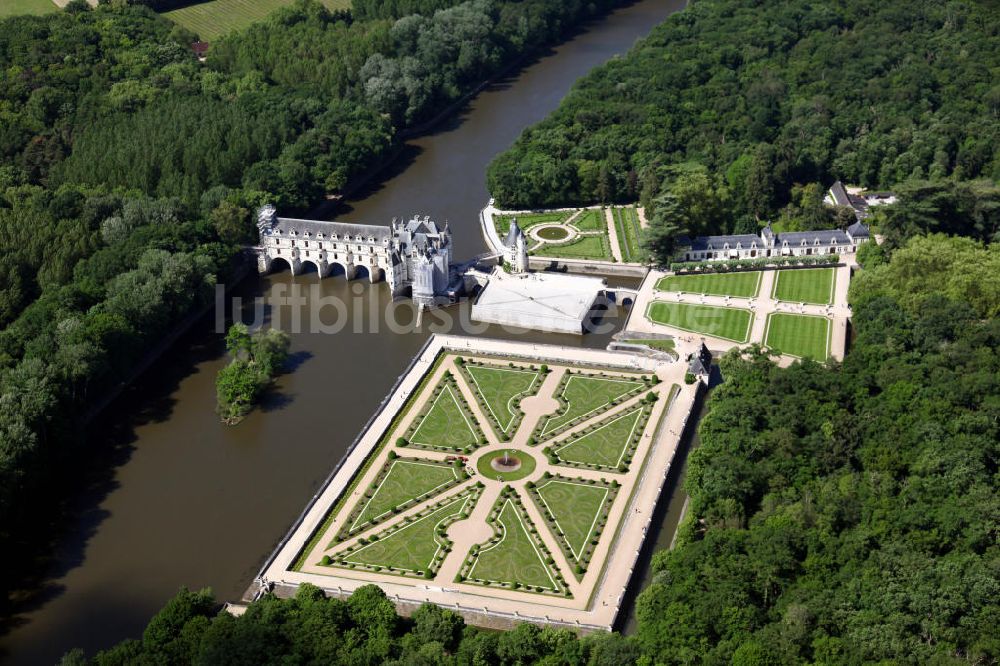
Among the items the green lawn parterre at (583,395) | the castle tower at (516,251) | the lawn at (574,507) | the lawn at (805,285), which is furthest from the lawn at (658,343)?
the lawn at (574,507)

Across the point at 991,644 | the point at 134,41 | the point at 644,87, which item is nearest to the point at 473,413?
the point at 991,644

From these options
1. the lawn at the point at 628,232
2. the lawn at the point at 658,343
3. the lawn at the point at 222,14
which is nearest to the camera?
the lawn at the point at 658,343

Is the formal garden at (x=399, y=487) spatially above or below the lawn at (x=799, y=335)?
below

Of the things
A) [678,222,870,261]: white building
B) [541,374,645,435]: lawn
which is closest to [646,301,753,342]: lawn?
[678,222,870,261]: white building

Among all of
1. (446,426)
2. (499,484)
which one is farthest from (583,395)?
(499,484)

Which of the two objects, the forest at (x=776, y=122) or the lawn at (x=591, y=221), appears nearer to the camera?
the forest at (x=776, y=122)

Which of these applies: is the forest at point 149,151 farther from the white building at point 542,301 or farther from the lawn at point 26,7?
the white building at point 542,301

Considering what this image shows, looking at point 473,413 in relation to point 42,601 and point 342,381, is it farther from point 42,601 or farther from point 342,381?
point 42,601

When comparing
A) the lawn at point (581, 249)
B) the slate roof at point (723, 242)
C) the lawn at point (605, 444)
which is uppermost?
the slate roof at point (723, 242)
